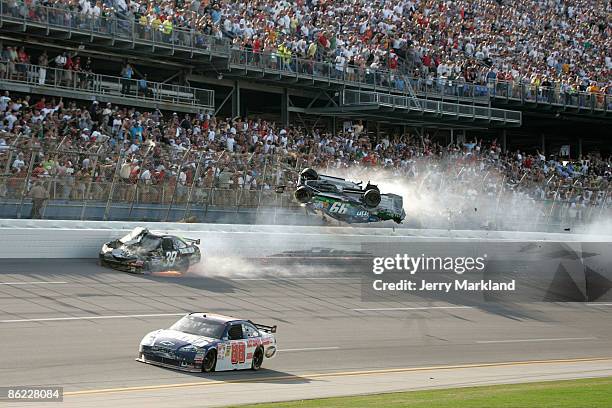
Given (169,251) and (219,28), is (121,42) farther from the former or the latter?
(169,251)

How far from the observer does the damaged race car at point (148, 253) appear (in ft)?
75.6

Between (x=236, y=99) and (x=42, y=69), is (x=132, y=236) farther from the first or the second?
(x=236, y=99)

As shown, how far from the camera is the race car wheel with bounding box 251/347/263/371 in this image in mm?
16188

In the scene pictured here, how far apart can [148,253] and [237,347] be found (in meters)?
7.88

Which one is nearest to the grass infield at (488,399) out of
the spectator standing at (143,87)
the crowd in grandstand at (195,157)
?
the crowd in grandstand at (195,157)

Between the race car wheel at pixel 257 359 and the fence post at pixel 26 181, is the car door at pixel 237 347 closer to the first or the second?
the race car wheel at pixel 257 359

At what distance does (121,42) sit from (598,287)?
17.5 meters

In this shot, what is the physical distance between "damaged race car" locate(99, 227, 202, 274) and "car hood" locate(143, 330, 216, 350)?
24.7 feet

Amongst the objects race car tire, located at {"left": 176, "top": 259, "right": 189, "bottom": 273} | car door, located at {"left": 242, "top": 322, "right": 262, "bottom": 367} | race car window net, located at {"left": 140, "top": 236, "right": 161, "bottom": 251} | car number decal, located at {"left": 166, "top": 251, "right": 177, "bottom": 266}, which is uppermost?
race car window net, located at {"left": 140, "top": 236, "right": 161, "bottom": 251}

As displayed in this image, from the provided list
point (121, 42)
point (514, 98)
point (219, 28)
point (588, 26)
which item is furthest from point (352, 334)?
point (588, 26)

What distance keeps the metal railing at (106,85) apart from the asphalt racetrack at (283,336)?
1029 cm

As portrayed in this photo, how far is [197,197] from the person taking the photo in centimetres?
2667

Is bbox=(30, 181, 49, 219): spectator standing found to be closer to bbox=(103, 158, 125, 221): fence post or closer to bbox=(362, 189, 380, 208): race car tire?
bbox=(103, 158, 125, 221): fence post

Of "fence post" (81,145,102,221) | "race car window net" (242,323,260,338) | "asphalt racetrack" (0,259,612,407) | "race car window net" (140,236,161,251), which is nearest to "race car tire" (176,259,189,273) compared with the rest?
"asphalt racetrack" (0,259,612,407)
